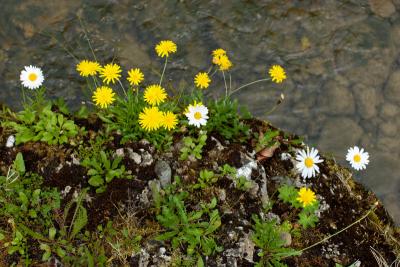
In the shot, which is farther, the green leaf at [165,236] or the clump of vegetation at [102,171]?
the clump of vegetation at [102,171]

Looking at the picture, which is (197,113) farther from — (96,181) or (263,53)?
(263,53)

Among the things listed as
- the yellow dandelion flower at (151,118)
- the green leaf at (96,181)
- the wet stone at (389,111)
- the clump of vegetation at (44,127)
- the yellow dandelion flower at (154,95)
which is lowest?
the wet stone at (389,111)

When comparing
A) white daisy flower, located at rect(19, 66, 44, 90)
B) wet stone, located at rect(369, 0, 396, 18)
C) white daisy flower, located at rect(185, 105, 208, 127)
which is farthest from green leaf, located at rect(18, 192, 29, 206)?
wet stone, located at rect(369, 0, 396, 18)

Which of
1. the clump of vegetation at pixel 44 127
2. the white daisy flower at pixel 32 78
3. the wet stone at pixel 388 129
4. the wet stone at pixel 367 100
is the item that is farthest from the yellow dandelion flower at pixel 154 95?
the wet stone at pixel 388 129

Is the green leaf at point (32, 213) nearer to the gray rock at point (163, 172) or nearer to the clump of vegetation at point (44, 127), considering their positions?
the clump of vegetation at point (44, 127)

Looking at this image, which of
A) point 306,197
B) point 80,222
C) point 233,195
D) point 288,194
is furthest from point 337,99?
point 80,222

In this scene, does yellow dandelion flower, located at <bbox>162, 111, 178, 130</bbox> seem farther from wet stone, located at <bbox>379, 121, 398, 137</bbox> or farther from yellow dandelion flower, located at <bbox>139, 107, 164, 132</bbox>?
wet stone, located at <bbox>379, 121, 398, 137</bbox>
